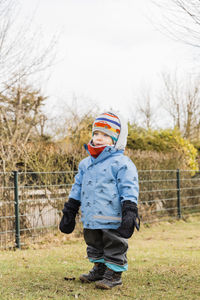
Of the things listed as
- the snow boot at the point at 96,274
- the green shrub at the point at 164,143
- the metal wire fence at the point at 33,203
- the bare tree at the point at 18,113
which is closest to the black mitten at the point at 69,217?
the snow boot at the point at 96,274

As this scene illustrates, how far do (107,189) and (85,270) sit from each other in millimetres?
1404

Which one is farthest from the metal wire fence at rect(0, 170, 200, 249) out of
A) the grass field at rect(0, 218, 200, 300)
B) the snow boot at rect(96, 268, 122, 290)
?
the snow boot at rect(96, 268, 122, 290)

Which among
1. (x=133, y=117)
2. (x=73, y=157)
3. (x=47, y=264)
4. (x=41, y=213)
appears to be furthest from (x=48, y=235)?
(x=133, y=117)

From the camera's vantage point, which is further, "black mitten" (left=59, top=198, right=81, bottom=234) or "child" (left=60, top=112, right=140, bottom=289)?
"black mitten" (left=59, top=198, right=81, bottom=234)

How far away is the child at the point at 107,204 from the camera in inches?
149

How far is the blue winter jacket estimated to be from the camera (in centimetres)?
380

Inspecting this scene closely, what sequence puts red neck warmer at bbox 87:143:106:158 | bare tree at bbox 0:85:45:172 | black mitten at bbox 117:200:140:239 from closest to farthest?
black mitten at bbox 117:200:140:239, red neck warmer at bbox 87:143:106:158, bare tree at bbox 0:85:45:172

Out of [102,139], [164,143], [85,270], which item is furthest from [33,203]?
[164,143]

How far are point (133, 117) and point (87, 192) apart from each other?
26.4m

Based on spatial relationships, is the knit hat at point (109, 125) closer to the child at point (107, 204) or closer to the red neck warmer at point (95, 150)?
the child at point (107, 204)

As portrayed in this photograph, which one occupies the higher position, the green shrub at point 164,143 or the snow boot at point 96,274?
the green shrub at point 164,143

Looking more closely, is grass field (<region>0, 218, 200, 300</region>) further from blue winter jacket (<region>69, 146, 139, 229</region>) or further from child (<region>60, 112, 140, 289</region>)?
blue winter jacket (<region>69, 146, 139, 229</region>)

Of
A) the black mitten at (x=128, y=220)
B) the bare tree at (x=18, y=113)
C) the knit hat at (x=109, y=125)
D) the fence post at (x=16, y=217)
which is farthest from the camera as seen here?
the bare tree at (x=18, y=113)

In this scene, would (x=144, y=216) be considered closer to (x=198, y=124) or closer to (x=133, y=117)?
(x=198, y=124)
